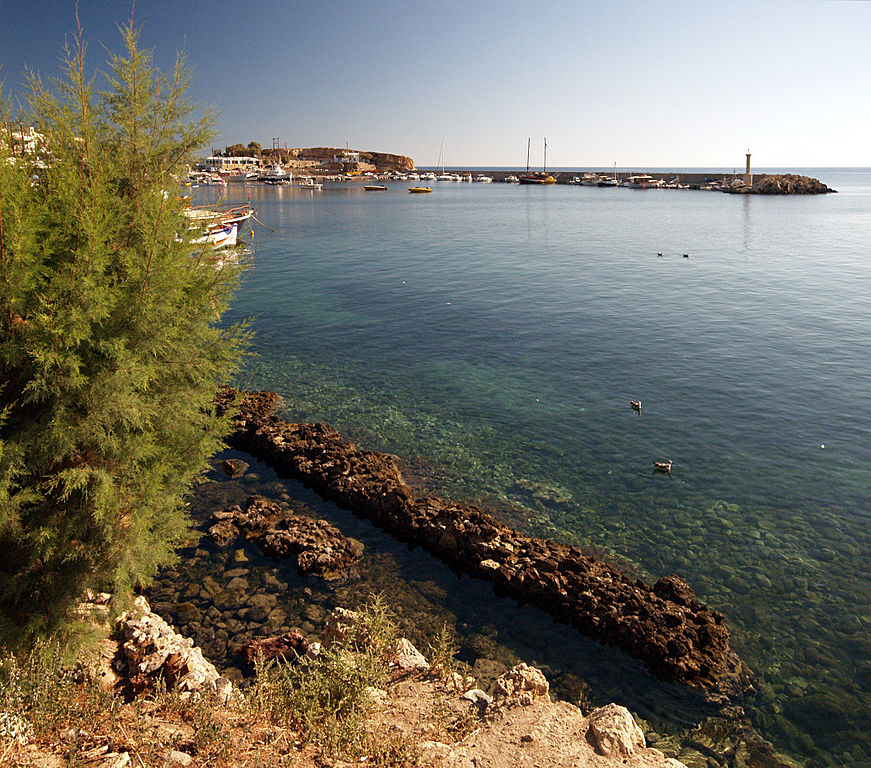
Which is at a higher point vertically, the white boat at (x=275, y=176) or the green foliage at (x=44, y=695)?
the white boat at (x=275, y=176)

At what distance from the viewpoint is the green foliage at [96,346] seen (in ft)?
21.3

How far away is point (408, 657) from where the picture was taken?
9125 mm

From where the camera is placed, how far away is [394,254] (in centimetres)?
5500

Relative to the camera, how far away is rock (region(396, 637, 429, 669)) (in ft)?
29.2

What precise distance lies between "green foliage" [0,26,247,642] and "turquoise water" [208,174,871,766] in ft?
25.7

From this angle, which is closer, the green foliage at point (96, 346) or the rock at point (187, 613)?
the green foliage at point (96, 346)

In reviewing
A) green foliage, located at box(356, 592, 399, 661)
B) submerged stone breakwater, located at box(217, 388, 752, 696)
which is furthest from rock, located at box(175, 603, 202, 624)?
submerged stone breakwater, located at box(217, 388, 752, 696)

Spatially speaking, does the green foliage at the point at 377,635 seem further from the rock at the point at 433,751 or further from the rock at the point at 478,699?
the rock at the point at 433,751

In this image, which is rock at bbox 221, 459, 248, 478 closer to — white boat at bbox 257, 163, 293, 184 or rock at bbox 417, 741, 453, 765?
rock at bbox 417, 741, 453, 765

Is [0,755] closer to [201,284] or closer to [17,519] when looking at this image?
[17,519]

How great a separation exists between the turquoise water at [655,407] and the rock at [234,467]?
3522 millimetres

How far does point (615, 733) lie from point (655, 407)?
1476 cm

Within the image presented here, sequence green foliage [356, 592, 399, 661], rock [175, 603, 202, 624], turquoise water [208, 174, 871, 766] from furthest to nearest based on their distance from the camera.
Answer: turquoise water [208, 174, 871, 766], rock [175, 603, 202, 624], green foliage [356, 592, 399, 661]

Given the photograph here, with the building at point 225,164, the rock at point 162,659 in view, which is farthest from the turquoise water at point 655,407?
the building at point 225,164
